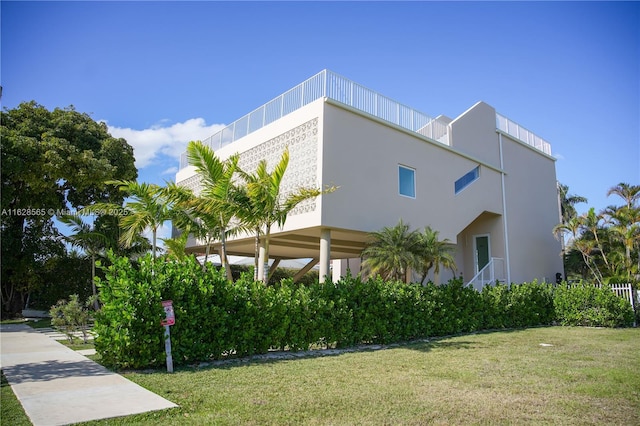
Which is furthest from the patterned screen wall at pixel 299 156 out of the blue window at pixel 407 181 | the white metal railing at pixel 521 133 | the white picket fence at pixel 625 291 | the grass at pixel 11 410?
the white picket fence at pixel 625 291

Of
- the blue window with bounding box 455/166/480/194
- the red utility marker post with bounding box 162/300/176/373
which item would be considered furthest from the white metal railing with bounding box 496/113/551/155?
the red utility marker post with bounding box 162/300/176/373

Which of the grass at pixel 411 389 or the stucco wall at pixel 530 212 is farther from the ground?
the stucco wall at pixel 530 212

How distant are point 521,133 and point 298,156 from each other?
15492 mm

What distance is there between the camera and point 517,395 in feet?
18.8

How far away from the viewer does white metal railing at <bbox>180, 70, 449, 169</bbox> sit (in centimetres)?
1477

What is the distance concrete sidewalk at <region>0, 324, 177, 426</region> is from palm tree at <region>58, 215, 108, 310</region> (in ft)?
34.4

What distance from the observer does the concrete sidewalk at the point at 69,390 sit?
4.78m

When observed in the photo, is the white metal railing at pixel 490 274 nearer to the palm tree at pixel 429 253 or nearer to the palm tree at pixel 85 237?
the palm tree at pixel 429 253

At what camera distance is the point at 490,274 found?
20219 millimetres

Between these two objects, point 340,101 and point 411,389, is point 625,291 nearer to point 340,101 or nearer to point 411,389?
point 340,101

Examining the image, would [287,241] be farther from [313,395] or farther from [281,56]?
[313,395]

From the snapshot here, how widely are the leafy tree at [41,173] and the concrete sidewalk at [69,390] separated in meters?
10.6

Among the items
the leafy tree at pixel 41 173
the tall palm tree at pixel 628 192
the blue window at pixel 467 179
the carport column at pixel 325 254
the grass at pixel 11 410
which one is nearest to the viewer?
the grass at pixel 11 410

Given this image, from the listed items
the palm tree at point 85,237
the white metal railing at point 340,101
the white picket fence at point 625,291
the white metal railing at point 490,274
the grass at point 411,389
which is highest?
the white metal railing at point 340,101
